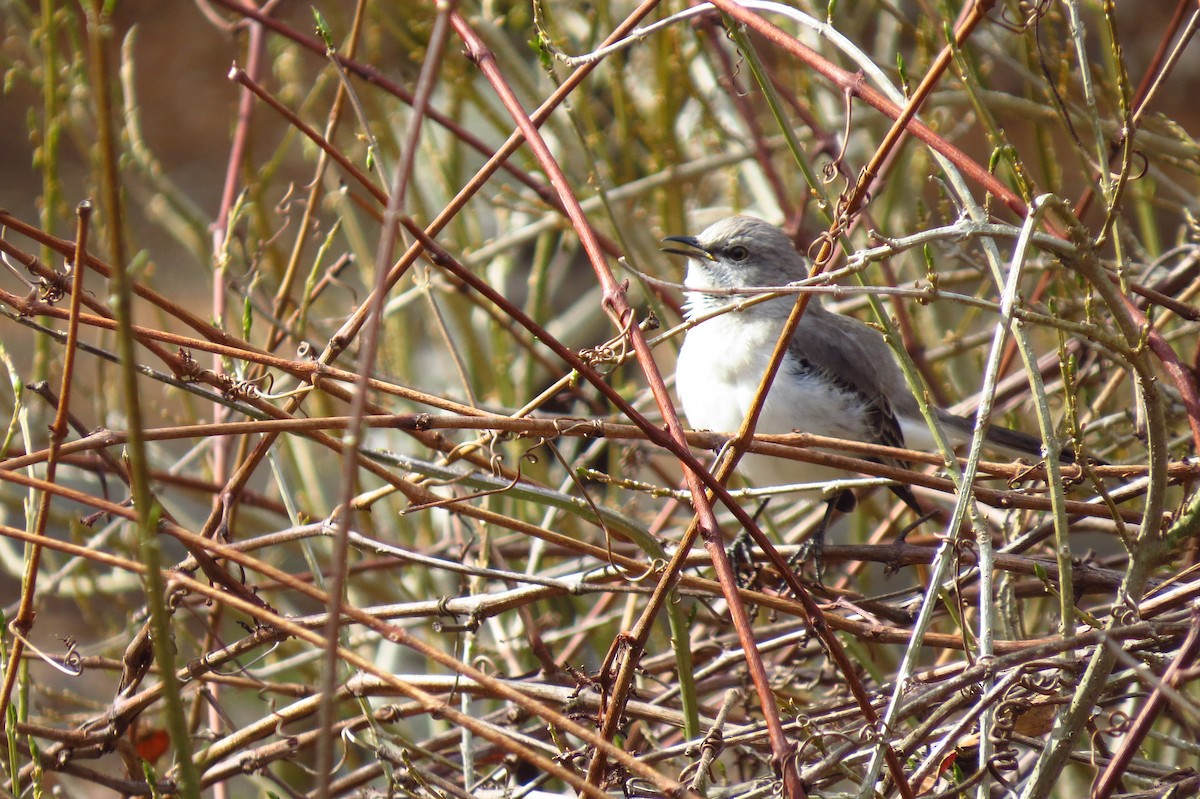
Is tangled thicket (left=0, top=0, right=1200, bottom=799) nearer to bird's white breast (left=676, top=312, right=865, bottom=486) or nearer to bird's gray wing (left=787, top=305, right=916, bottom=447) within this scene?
bird's gray wing (left=787, top=305, right=916, bottom=447)

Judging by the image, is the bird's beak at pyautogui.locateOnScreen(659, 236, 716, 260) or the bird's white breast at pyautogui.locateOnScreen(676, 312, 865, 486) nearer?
the bird's white breast at pyautogui.locateOnScreen(676, 312, 865, 486)

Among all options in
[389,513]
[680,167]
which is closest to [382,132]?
[680,167]

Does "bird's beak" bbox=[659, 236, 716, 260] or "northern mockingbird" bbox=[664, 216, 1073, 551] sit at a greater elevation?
"bird's beak" bbox=[659, 236, 716, 260]

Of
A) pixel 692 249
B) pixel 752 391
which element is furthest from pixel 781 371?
pixel 692 249

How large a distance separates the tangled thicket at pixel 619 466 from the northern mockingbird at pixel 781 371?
0.17 metres

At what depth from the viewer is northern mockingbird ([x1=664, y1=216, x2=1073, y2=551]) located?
425cm

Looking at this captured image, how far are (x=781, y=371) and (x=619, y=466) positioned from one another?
78 centimetres

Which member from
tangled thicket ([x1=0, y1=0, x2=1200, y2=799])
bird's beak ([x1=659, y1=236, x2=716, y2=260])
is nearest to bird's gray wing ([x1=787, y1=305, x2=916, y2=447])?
tangled thicket ([x1=0, y1=0, x2=1200, y2=799])

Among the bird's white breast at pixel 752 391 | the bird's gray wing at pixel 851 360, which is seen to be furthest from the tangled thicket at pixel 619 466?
the bird's white breast at pixel 752 391

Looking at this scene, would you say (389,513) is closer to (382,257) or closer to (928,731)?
(928,731)

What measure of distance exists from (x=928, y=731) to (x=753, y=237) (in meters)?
2.83

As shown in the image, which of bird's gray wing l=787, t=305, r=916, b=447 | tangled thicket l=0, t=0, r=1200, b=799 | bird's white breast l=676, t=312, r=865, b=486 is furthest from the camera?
bird's gray wing l=787, t=305, r=916, b=447

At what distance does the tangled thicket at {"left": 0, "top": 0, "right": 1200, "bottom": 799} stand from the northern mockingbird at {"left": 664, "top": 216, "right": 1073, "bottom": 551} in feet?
0.56

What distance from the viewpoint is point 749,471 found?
4.66 metres
